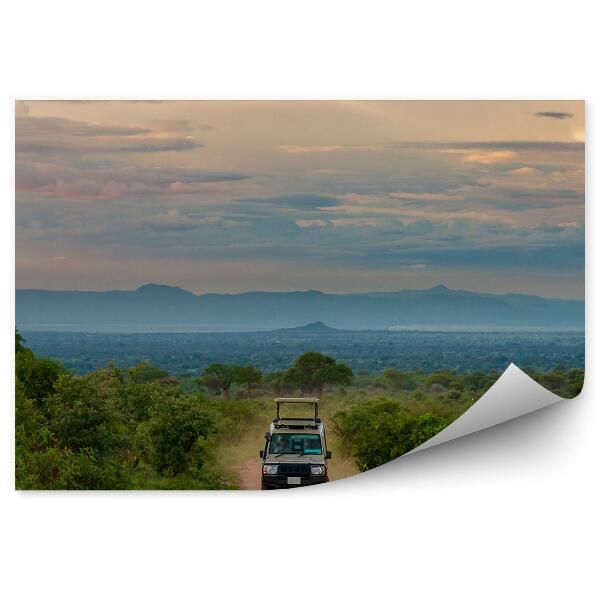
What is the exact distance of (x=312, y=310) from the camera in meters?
11.8

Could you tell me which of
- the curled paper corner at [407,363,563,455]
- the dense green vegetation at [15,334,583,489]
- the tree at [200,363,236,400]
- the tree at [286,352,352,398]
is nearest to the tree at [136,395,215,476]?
the dense green vegetation at [15,334,583,489]

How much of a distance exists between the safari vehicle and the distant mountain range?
3.33 ft

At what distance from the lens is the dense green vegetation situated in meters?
11.5

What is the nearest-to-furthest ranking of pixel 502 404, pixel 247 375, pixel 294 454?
pixel 294 454, pixel 502 404, pixel 247 375

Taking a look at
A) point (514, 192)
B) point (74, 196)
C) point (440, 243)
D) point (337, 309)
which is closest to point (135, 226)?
point (74, 196)

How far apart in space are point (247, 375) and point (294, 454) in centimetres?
94

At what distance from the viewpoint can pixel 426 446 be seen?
1135 cm

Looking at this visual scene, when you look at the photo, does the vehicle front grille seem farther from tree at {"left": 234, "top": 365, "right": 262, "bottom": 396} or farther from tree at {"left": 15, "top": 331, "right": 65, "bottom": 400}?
tree at {"left": 15, "top": 331, "right": 65, "bottom": 400}

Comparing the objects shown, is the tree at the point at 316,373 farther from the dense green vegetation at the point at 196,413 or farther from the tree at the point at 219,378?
the tree at the point at 219,378

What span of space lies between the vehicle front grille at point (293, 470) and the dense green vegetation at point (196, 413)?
419 mm

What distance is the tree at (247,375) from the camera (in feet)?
38.4

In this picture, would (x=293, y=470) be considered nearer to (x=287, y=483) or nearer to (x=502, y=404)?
(x=287, y=483)

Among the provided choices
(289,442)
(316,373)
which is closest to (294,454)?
(289,442)

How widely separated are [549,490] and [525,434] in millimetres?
578
